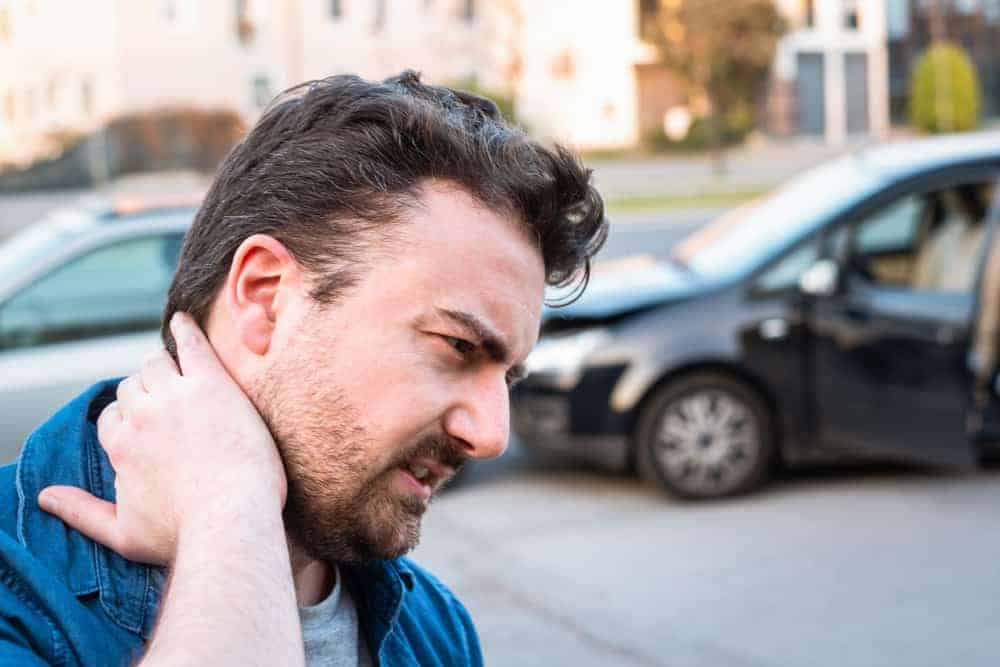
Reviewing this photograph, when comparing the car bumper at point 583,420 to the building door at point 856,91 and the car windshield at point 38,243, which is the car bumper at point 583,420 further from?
the building door at point 856,91

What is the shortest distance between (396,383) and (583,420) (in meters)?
5.40

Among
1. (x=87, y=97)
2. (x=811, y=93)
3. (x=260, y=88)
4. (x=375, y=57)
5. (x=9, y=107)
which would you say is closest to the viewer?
(x=87, y=97)

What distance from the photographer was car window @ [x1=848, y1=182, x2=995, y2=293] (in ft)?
23.3

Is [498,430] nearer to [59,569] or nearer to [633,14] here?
[59,569]

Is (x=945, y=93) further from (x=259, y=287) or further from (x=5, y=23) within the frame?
(x=259, y=287)

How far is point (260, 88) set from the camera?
142ft

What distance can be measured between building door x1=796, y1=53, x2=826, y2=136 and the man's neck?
4879 cm

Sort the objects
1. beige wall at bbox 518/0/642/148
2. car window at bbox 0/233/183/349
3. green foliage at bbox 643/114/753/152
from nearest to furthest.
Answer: car window at bbox 0/233/183/349, green foliage at bbox 643/114/753/152, beige wall at bbox 518/0/642/148

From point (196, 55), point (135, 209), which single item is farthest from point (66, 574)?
point (196, 55)

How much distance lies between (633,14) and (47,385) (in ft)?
142

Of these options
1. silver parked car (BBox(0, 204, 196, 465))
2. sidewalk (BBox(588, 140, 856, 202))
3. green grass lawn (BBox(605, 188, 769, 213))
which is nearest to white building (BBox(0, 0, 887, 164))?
sidewalk (BBox(588, 140, 856, 202))

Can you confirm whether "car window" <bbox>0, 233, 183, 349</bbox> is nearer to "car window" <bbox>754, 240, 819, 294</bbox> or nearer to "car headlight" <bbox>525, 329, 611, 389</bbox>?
"car headlight" <bbox>525, 329, 611, 389</bbox>

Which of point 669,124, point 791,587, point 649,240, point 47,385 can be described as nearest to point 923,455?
point 791,587

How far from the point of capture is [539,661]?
5.05 meters
